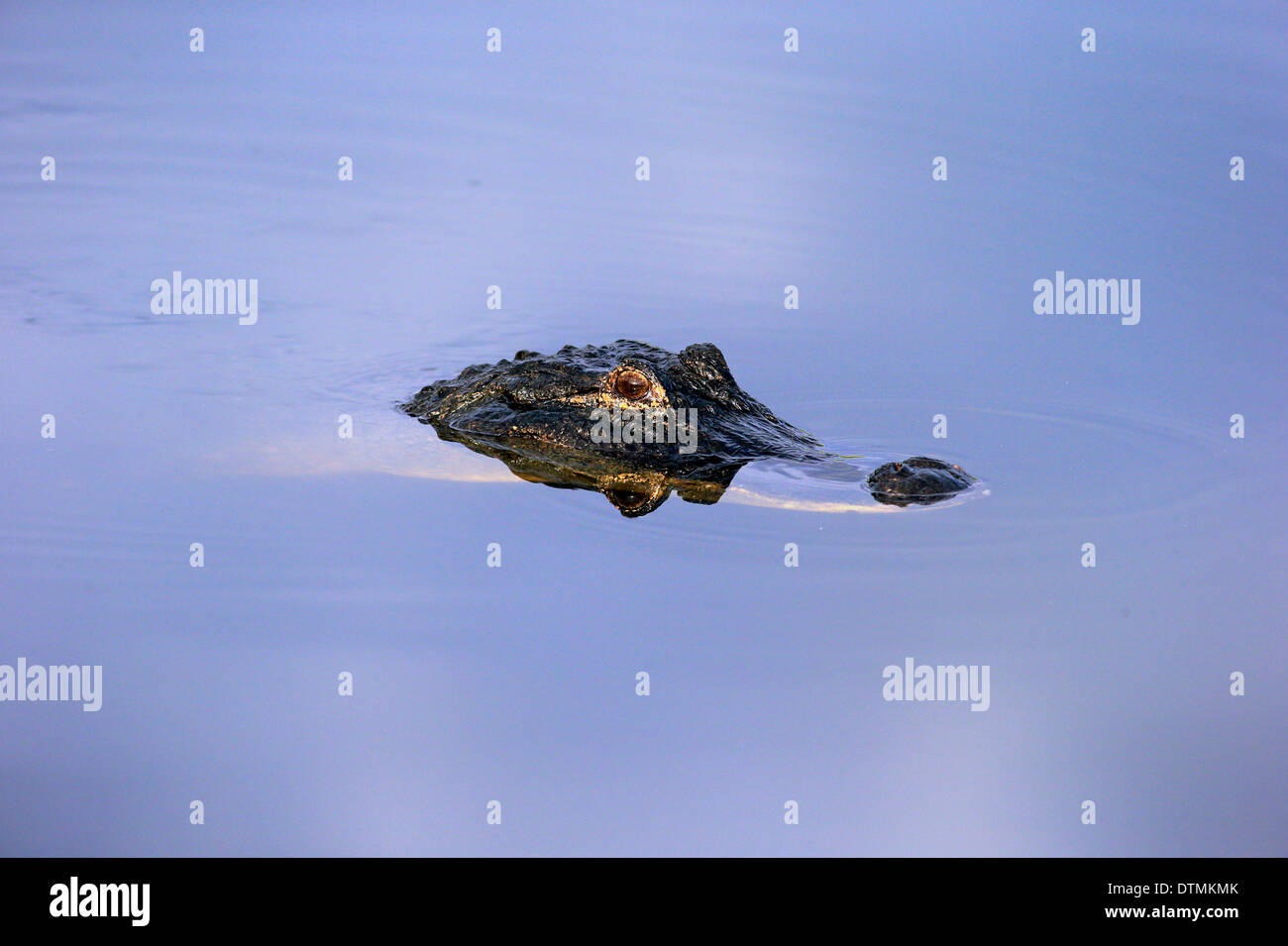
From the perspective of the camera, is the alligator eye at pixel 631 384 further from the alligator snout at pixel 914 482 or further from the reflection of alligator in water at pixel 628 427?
the alligator snout at pixel 914 482

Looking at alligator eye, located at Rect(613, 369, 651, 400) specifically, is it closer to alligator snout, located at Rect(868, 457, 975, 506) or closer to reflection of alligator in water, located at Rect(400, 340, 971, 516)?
reflection of alligator in water, located at Rect(400, 340, 971, 516)

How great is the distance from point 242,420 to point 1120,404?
5.51 meters

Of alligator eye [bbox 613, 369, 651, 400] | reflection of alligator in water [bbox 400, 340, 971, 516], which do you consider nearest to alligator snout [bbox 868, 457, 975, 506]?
reflection of alligator in water [bbox 400, 340, 971, 516]

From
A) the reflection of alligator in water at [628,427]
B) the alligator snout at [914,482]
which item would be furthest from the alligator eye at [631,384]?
the alligator snout at [914,482]

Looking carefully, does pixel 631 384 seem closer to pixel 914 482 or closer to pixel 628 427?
pixel 628 427

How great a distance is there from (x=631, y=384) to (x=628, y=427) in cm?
26

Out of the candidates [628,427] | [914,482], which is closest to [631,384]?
[628,427]

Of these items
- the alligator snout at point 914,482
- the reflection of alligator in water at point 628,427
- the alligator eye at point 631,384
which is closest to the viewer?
the alligator snout at point 914,482

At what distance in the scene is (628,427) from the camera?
27.6 ft

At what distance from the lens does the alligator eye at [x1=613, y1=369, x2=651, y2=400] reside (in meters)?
8.29

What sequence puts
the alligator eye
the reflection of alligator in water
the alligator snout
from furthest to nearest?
the alligator eye
the reflection of alligator in water
the alligator snout

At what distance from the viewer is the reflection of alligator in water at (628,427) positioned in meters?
8.19

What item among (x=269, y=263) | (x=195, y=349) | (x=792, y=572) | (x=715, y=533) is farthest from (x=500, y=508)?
(x=269, y=263)

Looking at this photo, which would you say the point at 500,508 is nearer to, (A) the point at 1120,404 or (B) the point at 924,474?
(B) the point at 924,474
